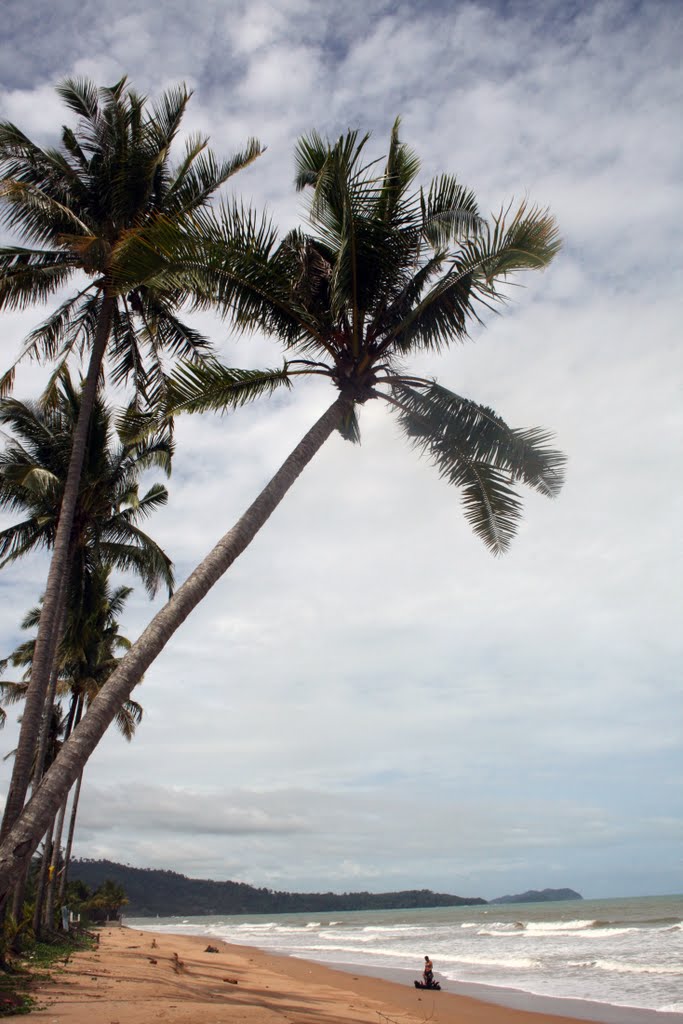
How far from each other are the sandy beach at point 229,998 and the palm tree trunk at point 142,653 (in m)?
3.46

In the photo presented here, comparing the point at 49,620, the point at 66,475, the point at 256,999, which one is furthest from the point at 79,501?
the point at 256,999

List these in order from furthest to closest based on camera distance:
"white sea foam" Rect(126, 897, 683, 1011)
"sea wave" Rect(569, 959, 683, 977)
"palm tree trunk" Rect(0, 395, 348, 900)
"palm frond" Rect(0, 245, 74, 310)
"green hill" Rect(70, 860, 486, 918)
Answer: "green hill" Rect(70, 860, 486, 918) → "sea wave" Rect(569, 959, 683, 977) → "white sea foam" Rect(126, 897, 683, 1011) → "palm frond" Rect(0, 245, 74, 310) → "palm tree trunk" Rect(0, 395, 348, 900)

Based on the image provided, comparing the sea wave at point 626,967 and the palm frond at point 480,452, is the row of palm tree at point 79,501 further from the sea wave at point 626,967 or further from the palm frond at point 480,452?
the sea wave at point 626,967

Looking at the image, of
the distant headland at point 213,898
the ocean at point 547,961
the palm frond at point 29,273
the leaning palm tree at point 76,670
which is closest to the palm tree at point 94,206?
the palm frond at point 29,273

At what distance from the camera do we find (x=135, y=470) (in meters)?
16.1

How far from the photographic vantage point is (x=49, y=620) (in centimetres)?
934

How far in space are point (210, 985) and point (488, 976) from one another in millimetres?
8144

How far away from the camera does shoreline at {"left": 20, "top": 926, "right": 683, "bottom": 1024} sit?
848 cm

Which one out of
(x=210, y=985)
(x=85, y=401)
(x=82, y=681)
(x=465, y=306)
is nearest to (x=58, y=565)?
(x=85, y=401)

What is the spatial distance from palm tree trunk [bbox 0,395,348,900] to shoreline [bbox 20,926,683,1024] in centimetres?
341

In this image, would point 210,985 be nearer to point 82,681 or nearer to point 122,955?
point 122,955

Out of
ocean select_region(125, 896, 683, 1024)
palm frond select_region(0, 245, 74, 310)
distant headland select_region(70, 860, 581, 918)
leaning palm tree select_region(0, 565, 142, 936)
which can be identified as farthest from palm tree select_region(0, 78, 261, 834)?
distant headland select_region(70, 860, 581, 918)

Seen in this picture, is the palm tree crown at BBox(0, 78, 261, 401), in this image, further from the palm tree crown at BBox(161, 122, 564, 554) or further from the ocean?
the ocean

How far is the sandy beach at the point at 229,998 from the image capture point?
8.34m
